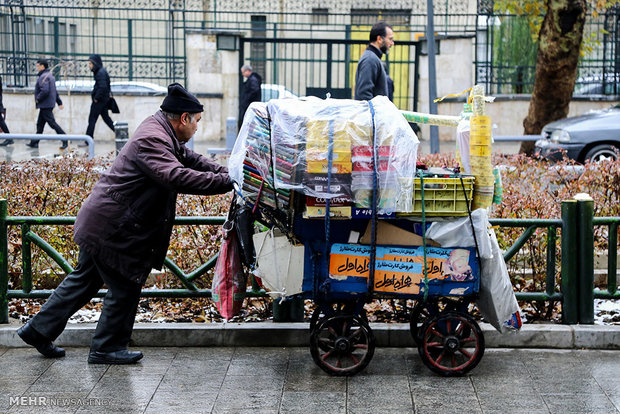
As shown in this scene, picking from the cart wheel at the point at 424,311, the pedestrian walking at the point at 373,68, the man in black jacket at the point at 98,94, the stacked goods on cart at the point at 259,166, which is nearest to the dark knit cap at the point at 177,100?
the stacked goods on cart at the point at 259,166

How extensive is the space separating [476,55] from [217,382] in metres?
17.1

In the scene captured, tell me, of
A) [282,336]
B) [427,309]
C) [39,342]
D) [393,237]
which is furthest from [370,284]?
[39,342]

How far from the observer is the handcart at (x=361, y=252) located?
525cm

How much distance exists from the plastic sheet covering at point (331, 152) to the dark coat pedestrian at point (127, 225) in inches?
13.5

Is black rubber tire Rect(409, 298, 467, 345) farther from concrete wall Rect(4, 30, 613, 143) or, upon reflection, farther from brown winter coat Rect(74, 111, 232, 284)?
concrete wall Rect(4, 30, 613, 143)

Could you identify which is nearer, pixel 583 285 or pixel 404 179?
pixel 404 179

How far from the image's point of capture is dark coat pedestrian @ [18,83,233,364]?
5.48m

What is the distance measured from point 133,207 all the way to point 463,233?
202 centimetres

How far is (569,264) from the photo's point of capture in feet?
20.4

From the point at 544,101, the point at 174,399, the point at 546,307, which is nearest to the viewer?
the point at 174,399

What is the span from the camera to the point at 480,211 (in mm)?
5406

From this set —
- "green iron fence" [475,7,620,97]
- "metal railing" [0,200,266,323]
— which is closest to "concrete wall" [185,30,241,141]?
"green iron fence" [475,7,620,97]

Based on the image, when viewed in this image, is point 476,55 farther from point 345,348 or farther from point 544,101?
point 345,348

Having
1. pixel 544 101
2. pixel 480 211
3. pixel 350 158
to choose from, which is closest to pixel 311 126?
pixel 350 158
